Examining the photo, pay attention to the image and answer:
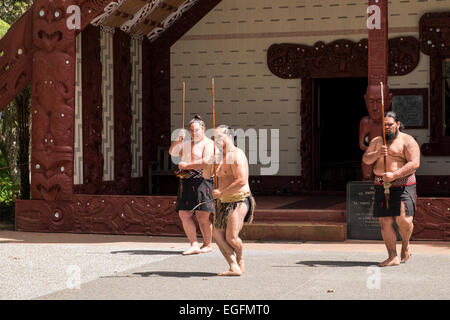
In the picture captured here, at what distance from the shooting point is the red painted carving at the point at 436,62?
54.4 ft

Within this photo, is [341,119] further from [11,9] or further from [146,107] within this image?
[11,9]

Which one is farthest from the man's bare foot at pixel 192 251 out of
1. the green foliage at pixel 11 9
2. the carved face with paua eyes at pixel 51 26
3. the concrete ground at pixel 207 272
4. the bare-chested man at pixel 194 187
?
the green foliage at pixel 11 9

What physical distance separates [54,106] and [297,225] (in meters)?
4.30

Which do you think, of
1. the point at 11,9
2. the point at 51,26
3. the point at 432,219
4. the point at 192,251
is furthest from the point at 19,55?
the point at 11,9

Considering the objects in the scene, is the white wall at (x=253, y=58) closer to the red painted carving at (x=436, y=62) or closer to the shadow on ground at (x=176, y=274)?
the red painted carving at (x=436, y=62)

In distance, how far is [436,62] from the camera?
54.5 ft

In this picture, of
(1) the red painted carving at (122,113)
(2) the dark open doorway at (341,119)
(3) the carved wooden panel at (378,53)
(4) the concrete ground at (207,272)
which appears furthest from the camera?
(2) the dark open doorway at (341,119)

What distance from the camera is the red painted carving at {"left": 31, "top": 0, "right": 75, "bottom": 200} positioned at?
1374 centimetres

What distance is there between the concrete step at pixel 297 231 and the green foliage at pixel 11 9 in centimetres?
1341

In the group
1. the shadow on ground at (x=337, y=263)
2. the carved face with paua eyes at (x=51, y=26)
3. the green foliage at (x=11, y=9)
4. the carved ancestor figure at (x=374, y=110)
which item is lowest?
the shadow on ground at (x=337, y=263)

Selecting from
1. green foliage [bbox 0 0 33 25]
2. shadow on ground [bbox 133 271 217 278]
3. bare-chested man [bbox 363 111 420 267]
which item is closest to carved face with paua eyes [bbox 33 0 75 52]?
shadow on ground [bbox 133 271 217 278]

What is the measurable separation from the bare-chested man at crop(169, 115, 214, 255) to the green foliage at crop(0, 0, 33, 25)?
14.3 m

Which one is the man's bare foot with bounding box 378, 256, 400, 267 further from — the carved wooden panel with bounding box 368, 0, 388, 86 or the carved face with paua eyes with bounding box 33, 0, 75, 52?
the carved face with paua eyes with bounding box 33, 0, 75, 52
